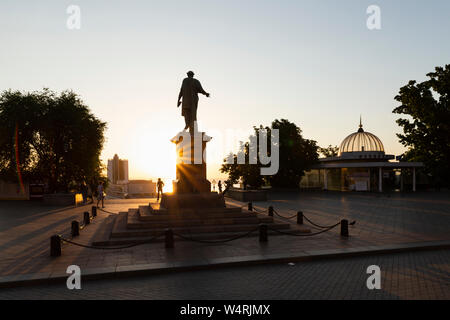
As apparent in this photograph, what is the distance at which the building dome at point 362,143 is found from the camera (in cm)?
4525

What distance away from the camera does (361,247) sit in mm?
9242

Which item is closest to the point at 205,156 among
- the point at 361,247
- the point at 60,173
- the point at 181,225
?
the point at 181,225

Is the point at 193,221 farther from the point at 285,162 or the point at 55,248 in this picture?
the point at 285,162

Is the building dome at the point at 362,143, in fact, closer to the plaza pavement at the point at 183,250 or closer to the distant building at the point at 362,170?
the distant building at the point at 362,170

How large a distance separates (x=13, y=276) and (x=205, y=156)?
368 inches

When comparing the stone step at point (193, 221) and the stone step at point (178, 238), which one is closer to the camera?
the stone step at point (178, 238)

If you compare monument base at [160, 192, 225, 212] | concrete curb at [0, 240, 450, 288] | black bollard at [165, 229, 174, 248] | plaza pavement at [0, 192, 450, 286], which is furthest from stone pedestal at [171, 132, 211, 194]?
concrete curb at [0, 240, 450, 288]

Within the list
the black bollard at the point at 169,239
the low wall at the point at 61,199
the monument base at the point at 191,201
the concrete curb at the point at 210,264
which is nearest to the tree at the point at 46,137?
the low wall at the point at 61,199

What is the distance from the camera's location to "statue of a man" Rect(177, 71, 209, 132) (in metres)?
15.1

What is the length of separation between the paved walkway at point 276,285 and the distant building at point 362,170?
33283mm

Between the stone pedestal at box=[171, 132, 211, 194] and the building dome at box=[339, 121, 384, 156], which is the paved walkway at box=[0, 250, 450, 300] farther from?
the building dome at box=[339, 121, 384, 156]

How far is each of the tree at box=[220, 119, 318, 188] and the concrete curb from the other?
2586 centimetres

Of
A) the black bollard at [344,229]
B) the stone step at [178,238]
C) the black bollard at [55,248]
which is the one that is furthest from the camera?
the black bollard at [344,229]

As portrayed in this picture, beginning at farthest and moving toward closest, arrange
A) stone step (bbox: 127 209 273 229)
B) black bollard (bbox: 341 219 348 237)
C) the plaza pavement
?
stone step (bbox: 127 209 273 229)
black bollard (bbox: 341 219 348 237)
the plaza pavement
